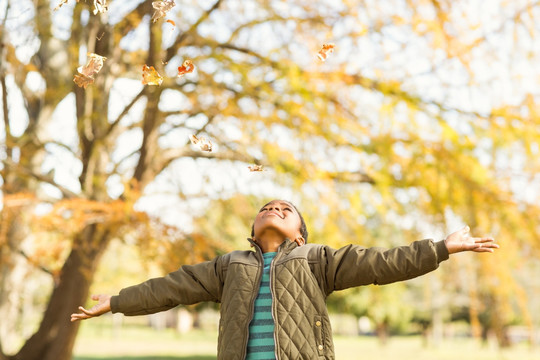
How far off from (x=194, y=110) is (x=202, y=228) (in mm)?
1652

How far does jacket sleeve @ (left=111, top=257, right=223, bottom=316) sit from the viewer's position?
2.85 metres

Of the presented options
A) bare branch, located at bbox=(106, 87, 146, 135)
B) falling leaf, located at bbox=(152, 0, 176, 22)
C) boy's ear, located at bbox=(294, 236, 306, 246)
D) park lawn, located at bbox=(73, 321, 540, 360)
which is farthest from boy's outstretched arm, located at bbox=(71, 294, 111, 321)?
park lawn, located at bbox=(73, 321, 540, 360)

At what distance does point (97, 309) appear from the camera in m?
2.77

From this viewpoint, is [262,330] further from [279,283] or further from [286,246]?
[286,246]

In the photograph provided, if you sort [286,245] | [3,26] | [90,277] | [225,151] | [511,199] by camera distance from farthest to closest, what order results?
[225,151] → [90,277] → [511,199] → [3,26] → [286,245]

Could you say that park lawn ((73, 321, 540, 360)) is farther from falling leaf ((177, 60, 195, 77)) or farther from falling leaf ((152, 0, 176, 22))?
falling leaf ((152, 0, 176, 22))

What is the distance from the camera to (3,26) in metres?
5.31

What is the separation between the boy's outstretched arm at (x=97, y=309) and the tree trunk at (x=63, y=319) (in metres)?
3.81

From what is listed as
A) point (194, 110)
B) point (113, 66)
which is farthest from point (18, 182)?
point (194, 110)

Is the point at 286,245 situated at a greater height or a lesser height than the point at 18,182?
lesser

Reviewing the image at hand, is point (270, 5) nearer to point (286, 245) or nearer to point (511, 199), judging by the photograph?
point (511, 199)

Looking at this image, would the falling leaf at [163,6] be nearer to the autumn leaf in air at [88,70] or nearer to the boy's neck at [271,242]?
the autumn leaf in air at [88,70]

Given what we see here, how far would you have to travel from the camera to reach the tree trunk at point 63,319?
6.61m

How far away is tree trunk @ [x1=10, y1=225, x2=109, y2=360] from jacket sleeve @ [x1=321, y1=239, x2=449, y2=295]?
14.2 ft
